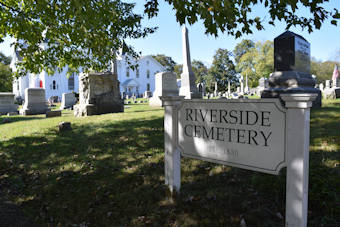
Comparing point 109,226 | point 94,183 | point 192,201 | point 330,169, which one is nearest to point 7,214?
point 94,183

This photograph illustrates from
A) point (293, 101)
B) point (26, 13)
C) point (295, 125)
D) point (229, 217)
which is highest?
point (26, 13)

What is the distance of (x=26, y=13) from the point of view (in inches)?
252

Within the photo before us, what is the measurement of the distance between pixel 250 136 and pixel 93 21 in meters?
4.18

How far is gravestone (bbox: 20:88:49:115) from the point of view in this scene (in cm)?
1518

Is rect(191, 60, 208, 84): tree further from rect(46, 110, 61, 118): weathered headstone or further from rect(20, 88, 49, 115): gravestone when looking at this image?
rect(46, 110, 61, 118): weathered headstone

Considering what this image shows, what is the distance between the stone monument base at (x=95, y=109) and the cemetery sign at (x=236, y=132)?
8.18m

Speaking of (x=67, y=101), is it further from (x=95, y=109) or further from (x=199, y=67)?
(x=199, y=67)

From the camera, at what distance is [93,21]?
5.01m

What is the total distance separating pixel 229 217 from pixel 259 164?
808 millimetres

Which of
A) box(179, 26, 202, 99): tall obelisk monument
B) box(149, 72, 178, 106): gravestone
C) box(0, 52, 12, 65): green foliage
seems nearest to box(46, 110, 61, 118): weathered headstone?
box(149, 72, 178, 106): gravestone

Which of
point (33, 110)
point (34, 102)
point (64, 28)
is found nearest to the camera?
point (64, 28)

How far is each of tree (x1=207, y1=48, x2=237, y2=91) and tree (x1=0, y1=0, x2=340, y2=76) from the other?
44429mm

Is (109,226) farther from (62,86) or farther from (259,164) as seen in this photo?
(62,86)

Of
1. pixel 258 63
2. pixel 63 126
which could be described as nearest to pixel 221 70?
pixel 258 63
